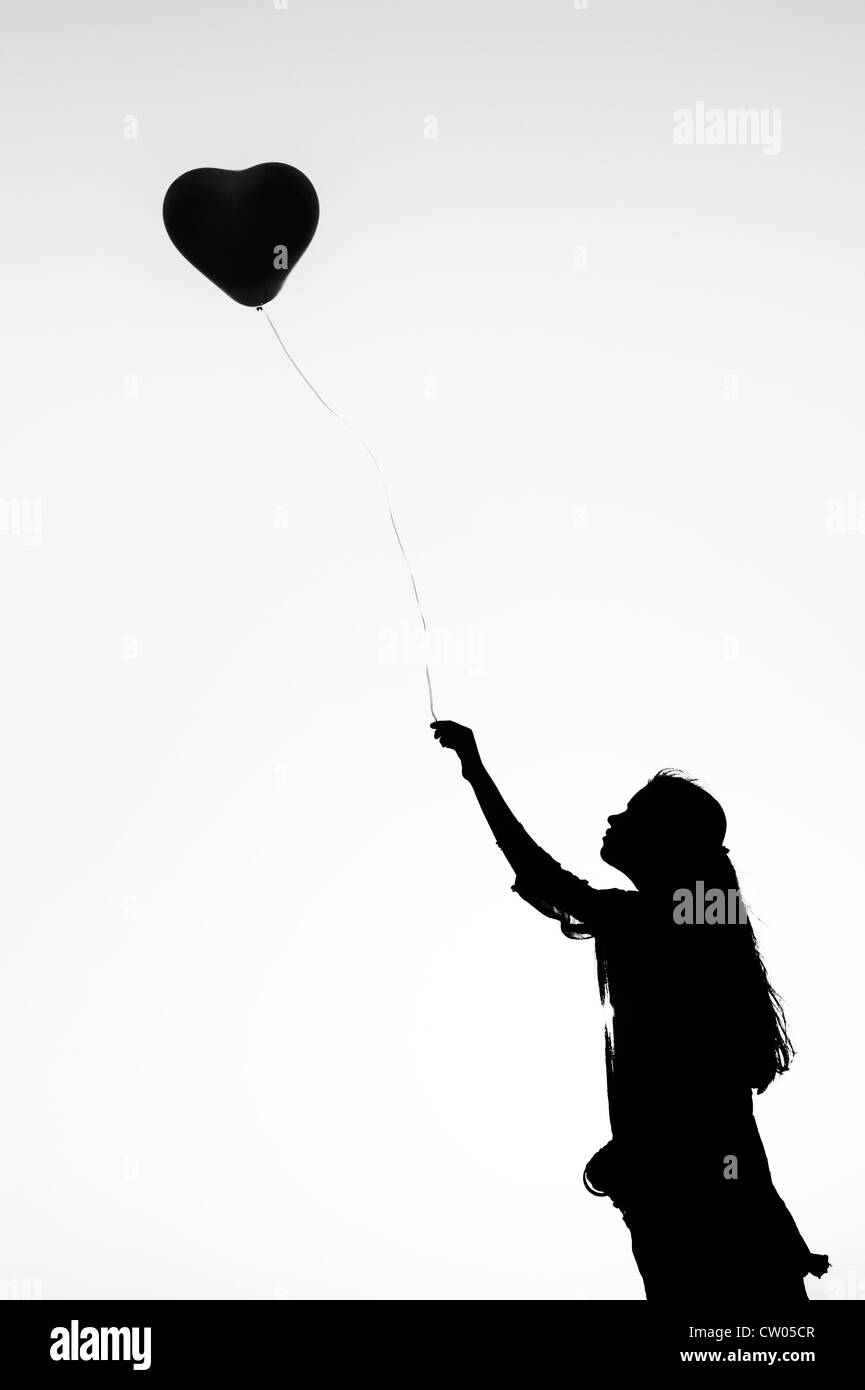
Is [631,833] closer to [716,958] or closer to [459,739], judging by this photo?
[716,958]

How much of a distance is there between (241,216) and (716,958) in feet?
6.55

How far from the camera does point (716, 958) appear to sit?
1.89 meters

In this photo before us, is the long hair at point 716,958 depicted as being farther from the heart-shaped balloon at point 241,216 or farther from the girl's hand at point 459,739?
the heart-shaped balloon at point 241,216

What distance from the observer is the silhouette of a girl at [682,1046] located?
1808 mm

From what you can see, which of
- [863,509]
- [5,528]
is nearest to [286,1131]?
[5,528]

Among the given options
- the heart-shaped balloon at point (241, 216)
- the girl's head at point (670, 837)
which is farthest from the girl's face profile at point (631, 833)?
the heart-shaped balloon at point (241, 216)

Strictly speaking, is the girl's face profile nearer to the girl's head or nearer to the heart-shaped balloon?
the girl's head

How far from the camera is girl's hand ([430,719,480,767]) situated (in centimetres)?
207

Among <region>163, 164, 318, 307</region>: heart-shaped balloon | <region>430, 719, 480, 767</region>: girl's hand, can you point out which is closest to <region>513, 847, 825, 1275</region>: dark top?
<region>430, 719, 480, 767</region>: girl's hand

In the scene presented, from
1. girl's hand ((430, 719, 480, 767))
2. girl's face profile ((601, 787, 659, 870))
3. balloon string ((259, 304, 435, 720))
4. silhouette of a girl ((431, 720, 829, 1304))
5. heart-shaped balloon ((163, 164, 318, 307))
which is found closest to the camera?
silhouette of a girl ((431, 720, 829, 1304))

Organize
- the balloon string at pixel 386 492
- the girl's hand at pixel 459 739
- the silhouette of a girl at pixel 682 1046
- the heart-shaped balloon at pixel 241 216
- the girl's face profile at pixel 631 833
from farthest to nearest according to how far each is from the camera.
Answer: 1. the balloon string at pixel 386 492
2. the heart-shaped balloon at pixel 241 216
3. the girl's hand at pixel 459 739
4. the girl's face profile at pixel 631 833
5. the silhouette of a girl at pixel 682 1046
